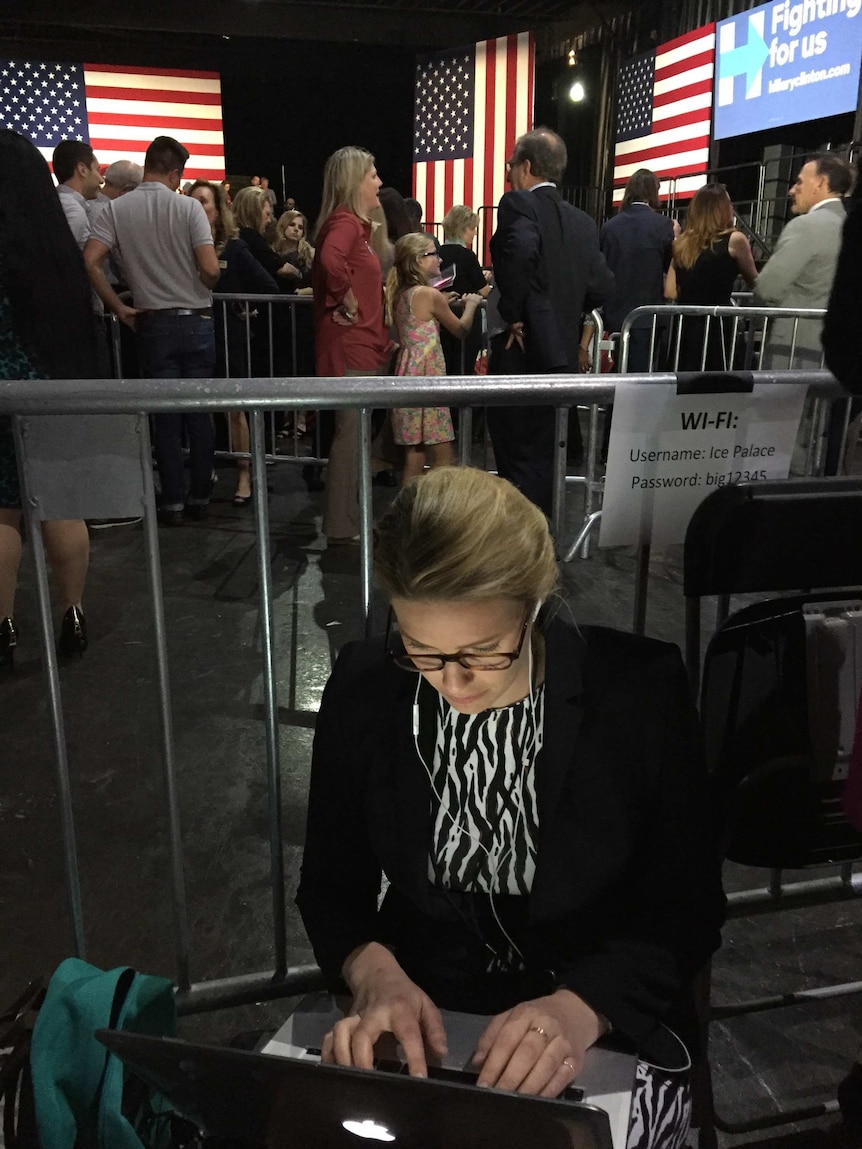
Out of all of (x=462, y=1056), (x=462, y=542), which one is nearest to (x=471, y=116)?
(x=462, y=542)

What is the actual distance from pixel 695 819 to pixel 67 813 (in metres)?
1.11

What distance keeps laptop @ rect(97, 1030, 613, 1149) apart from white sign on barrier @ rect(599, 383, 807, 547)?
0.99 metres

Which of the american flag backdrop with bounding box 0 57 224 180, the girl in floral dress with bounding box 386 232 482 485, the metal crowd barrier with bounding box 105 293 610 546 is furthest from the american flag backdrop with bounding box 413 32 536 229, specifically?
the girl in floral dress with bounding box 386 232 482 485

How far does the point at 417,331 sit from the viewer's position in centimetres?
503

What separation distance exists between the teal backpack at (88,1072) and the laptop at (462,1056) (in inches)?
7.6

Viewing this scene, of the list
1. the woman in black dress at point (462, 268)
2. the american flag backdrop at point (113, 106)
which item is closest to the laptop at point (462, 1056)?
the woman in black dress at point (462, 268)

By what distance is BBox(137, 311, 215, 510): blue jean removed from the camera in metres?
5.12

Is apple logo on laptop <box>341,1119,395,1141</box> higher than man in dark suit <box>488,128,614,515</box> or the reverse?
the reverse

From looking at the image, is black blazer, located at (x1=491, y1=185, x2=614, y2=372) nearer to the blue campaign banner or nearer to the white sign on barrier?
the white sign on barrier

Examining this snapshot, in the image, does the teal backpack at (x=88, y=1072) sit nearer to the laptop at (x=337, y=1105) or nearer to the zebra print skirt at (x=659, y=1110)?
the laptop at (x=337, y=1105)

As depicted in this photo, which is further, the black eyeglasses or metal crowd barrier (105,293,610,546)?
metal crowd barrier (105,293,610,546)

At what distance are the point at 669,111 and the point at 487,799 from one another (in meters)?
11.5

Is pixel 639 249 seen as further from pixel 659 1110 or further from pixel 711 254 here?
pixel 659 1110

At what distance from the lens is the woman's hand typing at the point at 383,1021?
3.64 ft
